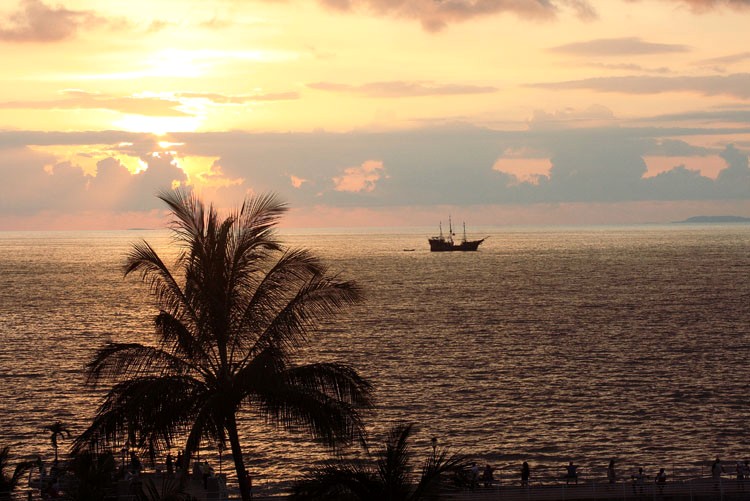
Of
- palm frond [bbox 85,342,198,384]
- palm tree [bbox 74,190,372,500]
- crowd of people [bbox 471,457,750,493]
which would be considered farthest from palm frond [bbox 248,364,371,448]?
crowd of people [bbox 471,457,750,493]

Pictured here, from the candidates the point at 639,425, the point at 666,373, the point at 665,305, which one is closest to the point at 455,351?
the point at 666,373

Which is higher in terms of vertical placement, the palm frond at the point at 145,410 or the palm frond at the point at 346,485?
the palm frond at the point at 145,410

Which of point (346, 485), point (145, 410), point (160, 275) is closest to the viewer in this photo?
point (346, 485)

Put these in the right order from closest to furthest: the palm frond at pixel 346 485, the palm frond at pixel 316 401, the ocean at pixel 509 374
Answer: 1. the palm frond at pixel 346 485
2. the palm frond at pixel 316 401
3. the ocean at pixel 509 374

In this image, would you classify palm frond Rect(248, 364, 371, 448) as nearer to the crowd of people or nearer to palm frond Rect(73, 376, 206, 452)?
palm frond Rect(73, 376, 206, 452)

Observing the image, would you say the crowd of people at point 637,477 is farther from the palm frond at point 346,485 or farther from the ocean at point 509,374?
the palm frond at point 346,485

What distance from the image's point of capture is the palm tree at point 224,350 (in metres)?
21.3

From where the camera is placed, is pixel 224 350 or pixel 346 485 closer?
pixel 346 485

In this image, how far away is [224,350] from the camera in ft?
73.0

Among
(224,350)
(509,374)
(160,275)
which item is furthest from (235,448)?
(509,374)

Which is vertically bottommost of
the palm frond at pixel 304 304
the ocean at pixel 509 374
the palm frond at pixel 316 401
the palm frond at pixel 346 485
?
the ocean at pixel 509 374

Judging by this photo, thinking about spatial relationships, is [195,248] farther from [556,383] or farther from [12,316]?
[12,316]

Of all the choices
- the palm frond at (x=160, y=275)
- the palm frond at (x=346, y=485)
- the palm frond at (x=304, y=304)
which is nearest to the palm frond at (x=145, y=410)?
the palm frond at (x=160, y=275)

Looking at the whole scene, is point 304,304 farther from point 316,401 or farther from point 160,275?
point 160,275
